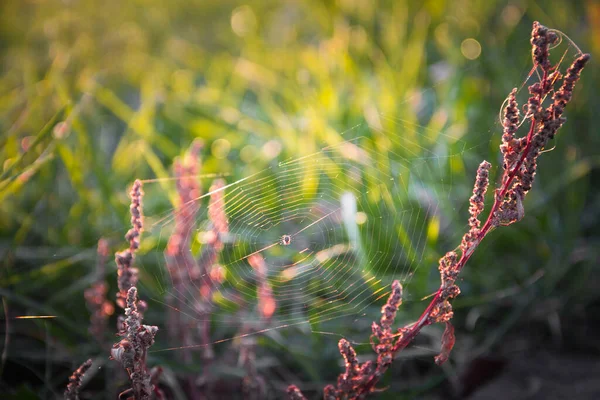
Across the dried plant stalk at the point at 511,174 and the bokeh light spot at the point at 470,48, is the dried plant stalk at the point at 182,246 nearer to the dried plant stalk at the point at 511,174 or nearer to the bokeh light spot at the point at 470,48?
the dried plant stalk at the point at 511,174

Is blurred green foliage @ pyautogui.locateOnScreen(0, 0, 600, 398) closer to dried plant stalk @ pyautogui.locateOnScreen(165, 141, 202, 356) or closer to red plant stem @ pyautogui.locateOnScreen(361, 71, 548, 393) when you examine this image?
dried plant stalk @ pyautogui.locateOnScreen(165, 141, 202, 356)

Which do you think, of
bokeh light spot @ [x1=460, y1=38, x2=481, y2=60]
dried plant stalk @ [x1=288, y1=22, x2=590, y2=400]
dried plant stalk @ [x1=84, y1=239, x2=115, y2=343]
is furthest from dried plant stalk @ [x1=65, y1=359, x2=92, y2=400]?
bokeh light spot @ [x1=460, y1=38, x2=481, y2=60]

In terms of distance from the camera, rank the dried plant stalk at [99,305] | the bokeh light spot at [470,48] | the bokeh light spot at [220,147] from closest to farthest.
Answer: the dried plant stalk at [99,305] → the bokeh light spot at [220,147] → the bokeh light spot at [470,48]

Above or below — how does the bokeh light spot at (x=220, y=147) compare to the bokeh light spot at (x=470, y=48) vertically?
below

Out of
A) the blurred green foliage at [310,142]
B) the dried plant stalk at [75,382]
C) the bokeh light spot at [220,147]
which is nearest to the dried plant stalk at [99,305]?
the blurred green foliage at [310,142]

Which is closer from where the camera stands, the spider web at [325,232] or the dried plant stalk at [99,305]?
the dried plant stalk at [99,305]

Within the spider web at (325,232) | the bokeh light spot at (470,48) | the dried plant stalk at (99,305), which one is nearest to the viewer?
the dried plant stalk at (99,305)

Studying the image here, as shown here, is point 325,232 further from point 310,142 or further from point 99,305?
point 99,305

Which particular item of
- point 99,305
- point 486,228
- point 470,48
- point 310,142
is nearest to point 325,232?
point 310,142

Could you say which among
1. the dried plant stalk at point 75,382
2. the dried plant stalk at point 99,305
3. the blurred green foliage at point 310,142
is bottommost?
the dried plant stalk at point 75,382
